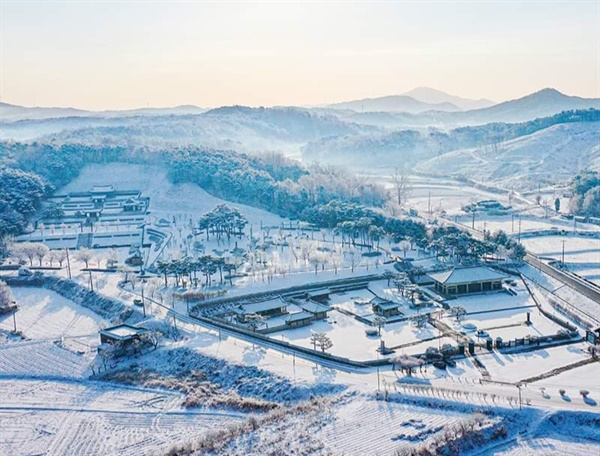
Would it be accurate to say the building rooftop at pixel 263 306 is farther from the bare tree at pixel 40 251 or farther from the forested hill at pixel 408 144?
the forested hill at pixel 408 144

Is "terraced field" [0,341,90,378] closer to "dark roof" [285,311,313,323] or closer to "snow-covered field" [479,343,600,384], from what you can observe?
"dark roof" [285,311,313,323]

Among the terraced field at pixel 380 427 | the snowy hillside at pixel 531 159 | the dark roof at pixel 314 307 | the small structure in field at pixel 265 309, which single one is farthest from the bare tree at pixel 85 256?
the snowy hillside at pixel 531 159

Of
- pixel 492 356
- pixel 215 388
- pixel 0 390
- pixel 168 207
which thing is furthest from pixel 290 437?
pixel 168 207

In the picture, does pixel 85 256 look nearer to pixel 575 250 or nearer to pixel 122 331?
pixel 122 331

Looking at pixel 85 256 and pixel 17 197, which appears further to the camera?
pixel 17 197

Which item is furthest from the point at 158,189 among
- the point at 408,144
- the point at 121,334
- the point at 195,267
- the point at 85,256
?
the point at 408,144

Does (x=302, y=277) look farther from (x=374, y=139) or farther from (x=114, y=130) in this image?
(x=114, y=130)
